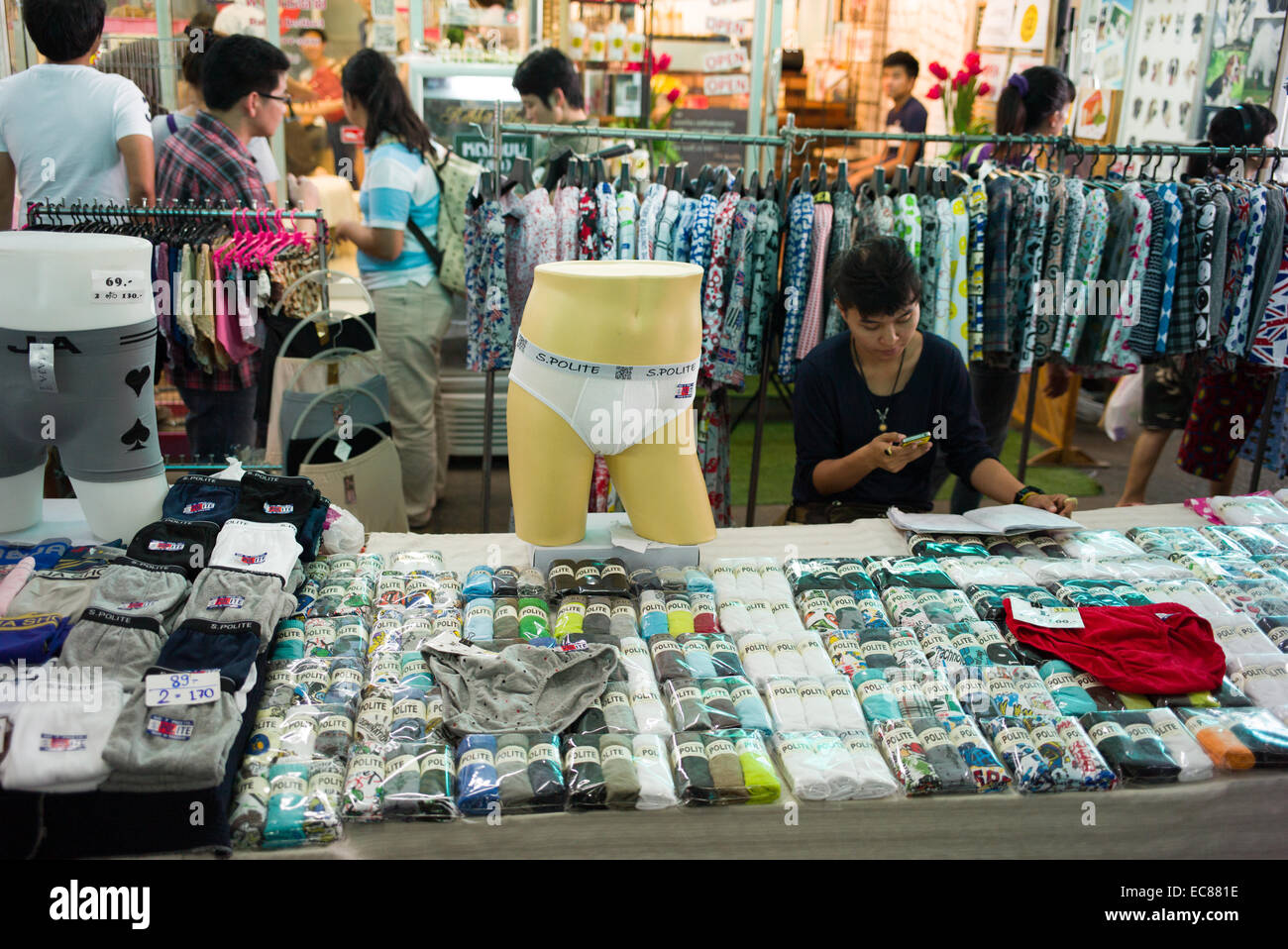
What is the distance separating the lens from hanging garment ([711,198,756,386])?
3.74 meters

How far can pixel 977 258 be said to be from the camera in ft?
12.6

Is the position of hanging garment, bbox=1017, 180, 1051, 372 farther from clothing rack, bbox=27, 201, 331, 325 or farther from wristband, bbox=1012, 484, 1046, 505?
clothing rack, bbox=27, 201, 331, 325

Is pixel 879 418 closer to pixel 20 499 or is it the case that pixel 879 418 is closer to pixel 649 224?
pixel 649 224

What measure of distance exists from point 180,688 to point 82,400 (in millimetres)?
791

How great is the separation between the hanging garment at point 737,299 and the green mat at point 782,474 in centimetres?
133

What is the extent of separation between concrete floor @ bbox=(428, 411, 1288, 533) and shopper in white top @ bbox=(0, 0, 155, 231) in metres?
1.79

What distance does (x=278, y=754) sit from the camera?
1.72 metres

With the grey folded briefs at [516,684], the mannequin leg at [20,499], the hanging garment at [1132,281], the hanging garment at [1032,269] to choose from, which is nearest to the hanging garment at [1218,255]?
the hanging garment at [1132,281]

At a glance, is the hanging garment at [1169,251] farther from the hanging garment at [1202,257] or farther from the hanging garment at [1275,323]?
the hanging garment at [1275,323]

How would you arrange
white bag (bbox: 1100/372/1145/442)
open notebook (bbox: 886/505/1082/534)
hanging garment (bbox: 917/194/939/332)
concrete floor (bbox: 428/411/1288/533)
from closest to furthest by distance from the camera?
open notebook (bbox: 886/505/1082/534), hanging garment (bbox: 917/194/939/332), concrete floor (bbox: 428/411/1288/533), white bag (bbox: 1100/372/1145/442)

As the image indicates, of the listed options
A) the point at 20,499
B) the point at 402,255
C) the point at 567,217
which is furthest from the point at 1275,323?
the point at 20,499

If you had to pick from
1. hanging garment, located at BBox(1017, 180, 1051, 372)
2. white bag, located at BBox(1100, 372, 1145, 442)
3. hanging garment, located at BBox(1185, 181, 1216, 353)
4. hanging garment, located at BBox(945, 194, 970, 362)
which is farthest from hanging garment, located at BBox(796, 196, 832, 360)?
white bag, located at BBox(1100, 372, 1145, 442)

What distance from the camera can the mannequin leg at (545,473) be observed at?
90.0 inches

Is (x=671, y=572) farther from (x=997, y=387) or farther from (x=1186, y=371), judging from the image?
(x=1186, y=371)
